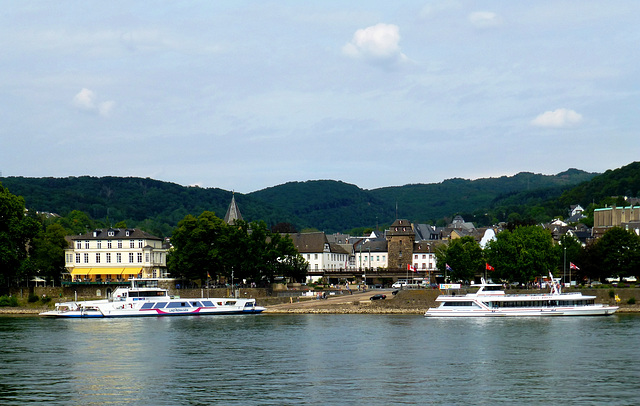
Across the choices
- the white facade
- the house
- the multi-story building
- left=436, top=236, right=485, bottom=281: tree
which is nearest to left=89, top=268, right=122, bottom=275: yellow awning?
the multi-story building

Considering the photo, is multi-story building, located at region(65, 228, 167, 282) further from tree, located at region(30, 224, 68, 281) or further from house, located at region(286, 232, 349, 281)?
house, located at region(286, 232, 349, 281)

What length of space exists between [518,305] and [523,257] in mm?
17128

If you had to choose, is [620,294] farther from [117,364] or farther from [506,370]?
[117,364]

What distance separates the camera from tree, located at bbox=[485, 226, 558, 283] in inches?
4439

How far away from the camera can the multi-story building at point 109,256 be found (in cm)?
12925

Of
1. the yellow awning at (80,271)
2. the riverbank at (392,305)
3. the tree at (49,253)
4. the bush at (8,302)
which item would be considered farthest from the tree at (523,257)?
the bush at (8,302)

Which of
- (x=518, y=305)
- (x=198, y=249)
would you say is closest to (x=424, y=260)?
(x=198, y=249)

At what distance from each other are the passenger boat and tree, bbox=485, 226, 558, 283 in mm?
15600

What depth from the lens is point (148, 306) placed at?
103750 mm

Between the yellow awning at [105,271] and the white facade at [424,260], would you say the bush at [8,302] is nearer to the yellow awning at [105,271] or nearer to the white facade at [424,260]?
the yellow awning at [105,271]

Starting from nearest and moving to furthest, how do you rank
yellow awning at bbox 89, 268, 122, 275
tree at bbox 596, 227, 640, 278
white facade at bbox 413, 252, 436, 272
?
tree at bbox 596, 227, 640, 278, yellow awning at bbox 89, 268, 122, 275, white facade at bbox 413, 252, 436, 272

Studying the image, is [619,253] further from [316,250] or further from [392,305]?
[316,250]

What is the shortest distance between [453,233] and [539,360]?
453 feet

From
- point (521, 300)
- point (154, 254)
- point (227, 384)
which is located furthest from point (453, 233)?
point (227, 384)
